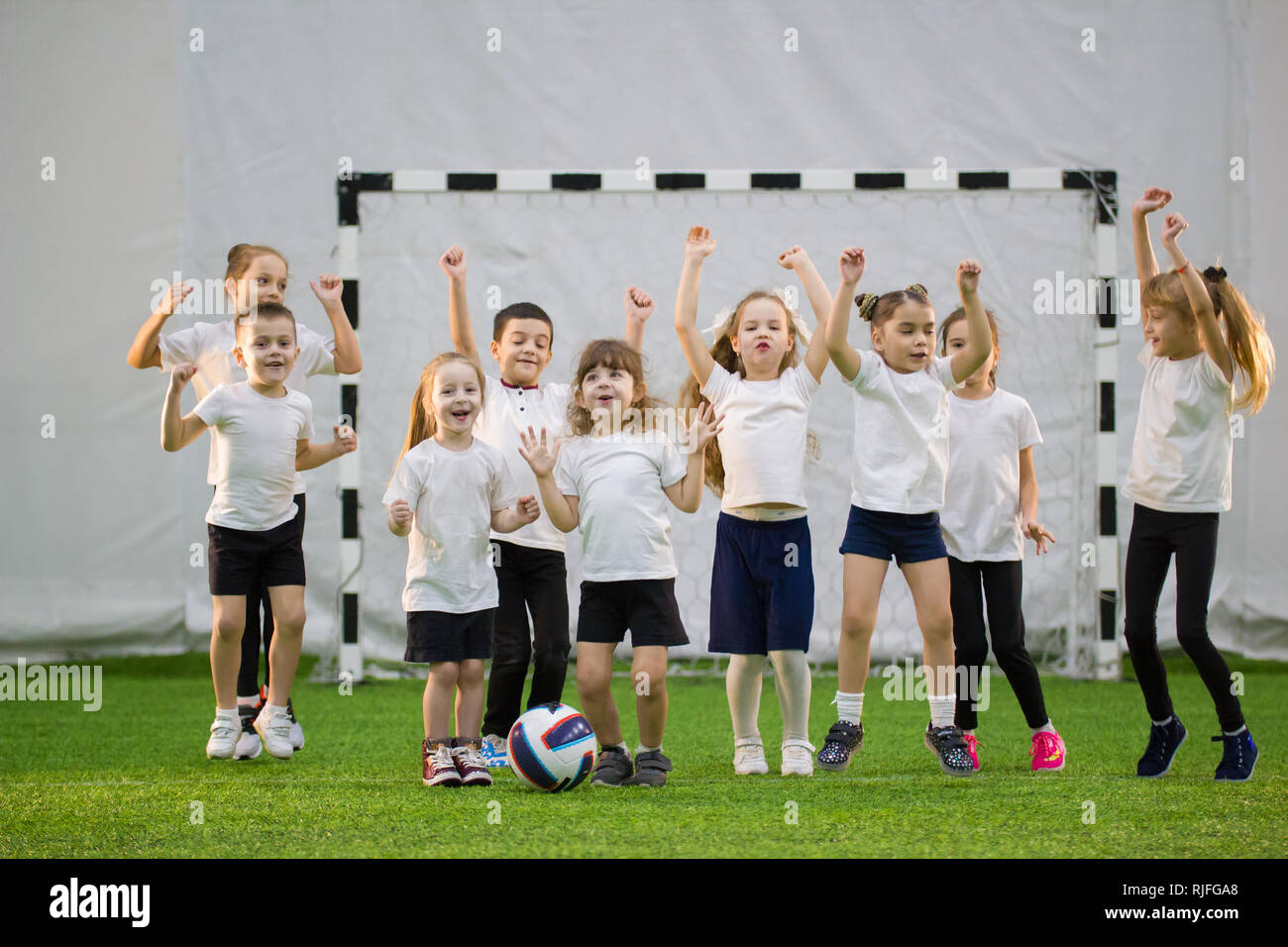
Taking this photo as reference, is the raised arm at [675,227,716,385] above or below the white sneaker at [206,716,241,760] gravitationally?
above

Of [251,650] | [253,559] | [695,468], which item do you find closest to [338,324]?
[253,559]

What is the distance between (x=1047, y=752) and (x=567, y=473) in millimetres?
1371

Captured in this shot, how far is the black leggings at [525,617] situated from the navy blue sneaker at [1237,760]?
158 centimetres

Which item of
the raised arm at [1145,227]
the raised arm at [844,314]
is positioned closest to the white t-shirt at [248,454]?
the raised arm at [844,314]

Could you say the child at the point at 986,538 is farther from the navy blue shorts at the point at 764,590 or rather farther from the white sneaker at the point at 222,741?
the white sneaker at the point at 222,741

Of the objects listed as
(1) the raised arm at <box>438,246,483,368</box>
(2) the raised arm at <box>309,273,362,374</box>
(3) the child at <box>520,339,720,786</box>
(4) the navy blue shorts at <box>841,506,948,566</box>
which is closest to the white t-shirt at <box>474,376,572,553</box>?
(1) the raised arm at <box>438,246,483,368</box>

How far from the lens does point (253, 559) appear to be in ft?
10.8

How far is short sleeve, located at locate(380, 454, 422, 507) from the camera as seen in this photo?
9.82 ft

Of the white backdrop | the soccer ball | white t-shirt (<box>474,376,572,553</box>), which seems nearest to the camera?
the soccer ball

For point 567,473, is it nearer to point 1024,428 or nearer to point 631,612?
point 631,612

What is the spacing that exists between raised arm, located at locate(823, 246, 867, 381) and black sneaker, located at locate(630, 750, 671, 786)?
3.23 ft

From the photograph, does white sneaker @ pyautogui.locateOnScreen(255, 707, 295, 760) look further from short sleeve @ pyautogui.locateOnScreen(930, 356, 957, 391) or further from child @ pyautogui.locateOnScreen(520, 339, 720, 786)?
short sleeve @ pyautogui.locateOnScreen(930, 356, 957, 391)

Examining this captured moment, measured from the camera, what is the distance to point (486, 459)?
10.1ft

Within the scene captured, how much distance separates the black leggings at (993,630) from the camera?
3264mm
